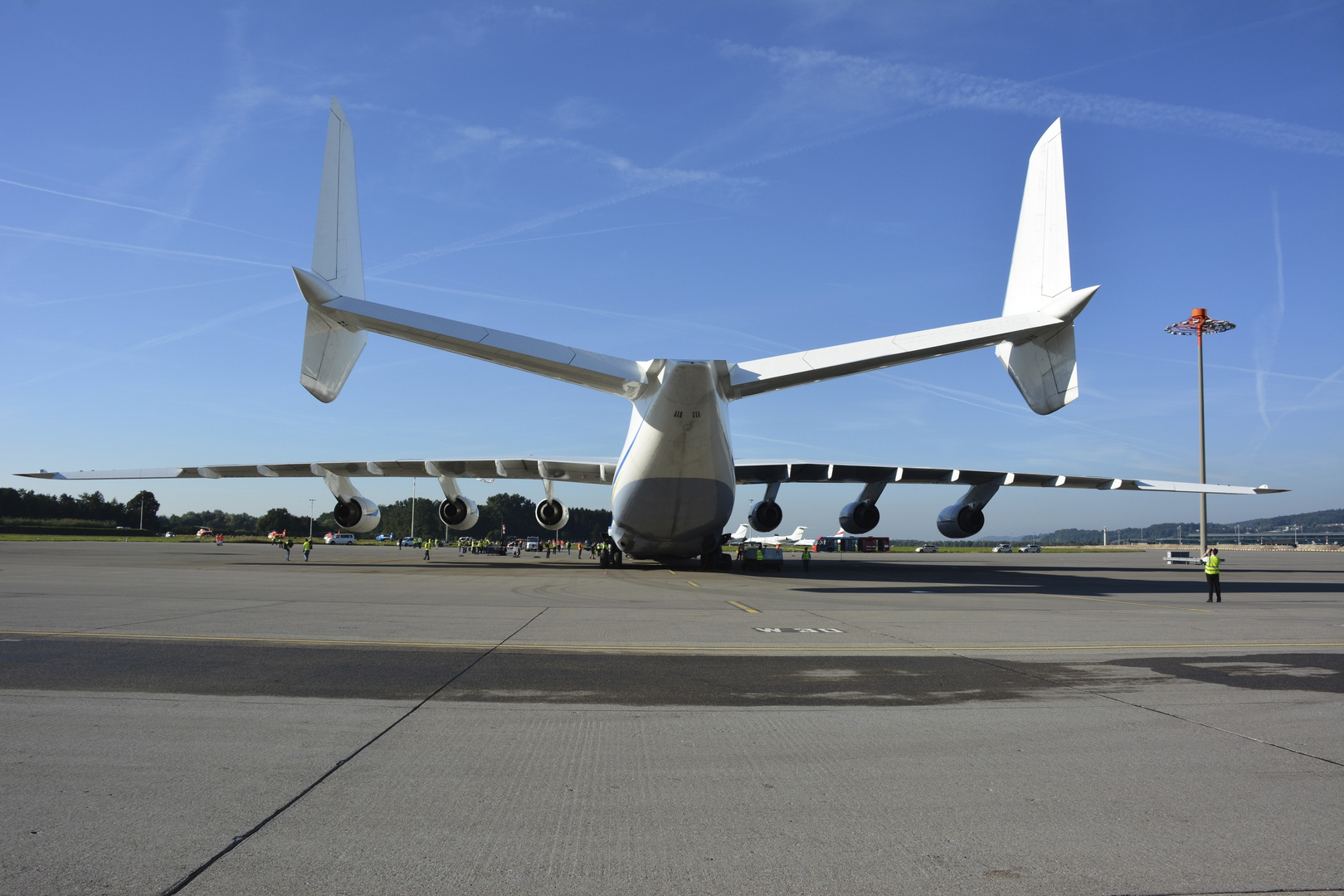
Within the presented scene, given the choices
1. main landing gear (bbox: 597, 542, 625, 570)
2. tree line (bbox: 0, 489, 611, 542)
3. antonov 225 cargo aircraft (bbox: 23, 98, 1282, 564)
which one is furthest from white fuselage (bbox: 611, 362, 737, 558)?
tree line (bbox: 0, 489, 611, 542)

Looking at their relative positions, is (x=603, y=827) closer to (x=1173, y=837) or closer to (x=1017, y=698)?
(x=1173, y=837)

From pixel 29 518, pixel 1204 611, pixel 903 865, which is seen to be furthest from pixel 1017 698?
pixel 29 518

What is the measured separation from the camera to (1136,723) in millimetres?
5805

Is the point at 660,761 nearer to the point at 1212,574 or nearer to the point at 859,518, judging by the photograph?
the point at 1212,574

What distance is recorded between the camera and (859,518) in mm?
30062

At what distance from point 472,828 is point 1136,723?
15.5 ft

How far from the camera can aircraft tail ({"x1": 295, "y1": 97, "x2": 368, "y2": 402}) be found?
50.8 feet

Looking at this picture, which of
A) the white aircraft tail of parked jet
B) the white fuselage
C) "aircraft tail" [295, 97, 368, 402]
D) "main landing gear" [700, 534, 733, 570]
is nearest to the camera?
"aircraft tail" [295, 97, 368, 402]

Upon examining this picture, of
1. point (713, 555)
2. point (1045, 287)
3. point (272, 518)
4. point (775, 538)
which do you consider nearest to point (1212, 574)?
point (1045, 287)

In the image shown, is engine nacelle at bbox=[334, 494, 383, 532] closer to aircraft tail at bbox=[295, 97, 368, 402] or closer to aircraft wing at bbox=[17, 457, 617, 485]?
aircraft wing at bbox=[17, 457, 617, 485]

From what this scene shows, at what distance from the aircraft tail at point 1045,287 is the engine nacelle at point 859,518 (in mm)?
12662

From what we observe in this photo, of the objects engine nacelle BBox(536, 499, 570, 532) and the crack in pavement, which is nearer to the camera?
the crack in pavement

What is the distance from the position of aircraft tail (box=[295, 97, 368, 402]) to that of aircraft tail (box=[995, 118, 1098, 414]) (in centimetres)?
1349

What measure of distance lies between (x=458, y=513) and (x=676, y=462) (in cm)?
1307
